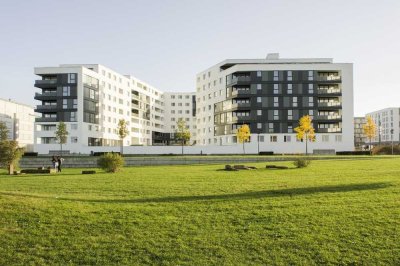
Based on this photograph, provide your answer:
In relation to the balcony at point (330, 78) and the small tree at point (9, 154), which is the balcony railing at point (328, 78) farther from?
the small tree at point (9, 154)

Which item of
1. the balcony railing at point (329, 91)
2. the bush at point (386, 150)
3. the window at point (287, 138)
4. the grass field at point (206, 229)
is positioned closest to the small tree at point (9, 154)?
the grass field at point (206, 229)

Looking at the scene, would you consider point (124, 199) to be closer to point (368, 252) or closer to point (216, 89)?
point (368, 252)

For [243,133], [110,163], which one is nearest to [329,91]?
[243,133]

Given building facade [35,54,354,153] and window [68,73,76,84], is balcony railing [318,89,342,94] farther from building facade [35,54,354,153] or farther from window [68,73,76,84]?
window [68,73,76,84]

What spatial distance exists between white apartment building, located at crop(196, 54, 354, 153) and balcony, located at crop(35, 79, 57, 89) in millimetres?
39222

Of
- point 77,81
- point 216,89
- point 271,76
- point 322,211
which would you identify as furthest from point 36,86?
point 322,211

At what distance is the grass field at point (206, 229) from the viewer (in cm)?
926

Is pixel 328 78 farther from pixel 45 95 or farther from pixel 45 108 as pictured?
pixel 45 108

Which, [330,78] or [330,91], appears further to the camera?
[330,78]

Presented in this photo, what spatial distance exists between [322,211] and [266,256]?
14.3 feet

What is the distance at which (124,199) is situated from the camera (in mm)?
15805

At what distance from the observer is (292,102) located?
82062mm

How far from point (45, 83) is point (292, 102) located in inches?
2107

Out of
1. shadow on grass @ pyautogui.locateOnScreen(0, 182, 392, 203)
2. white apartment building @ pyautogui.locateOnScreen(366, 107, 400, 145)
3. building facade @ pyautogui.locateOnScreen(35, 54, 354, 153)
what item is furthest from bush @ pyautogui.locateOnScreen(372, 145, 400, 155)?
white apartment building @ pyautogui.locateOnScreen(366, 107, 400, 145)
